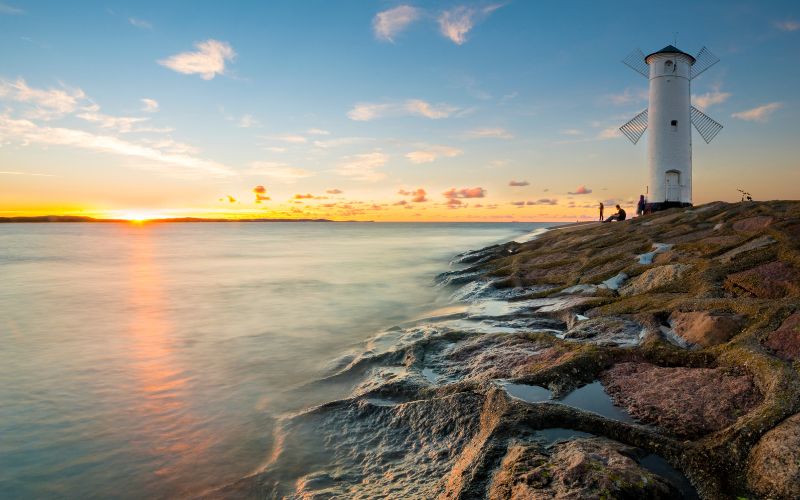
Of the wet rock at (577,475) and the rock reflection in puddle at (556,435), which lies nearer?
the wet rock at (577,475)

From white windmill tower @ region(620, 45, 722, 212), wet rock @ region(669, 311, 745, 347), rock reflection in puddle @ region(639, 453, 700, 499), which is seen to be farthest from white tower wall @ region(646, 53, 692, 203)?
rock reflection in puddle @ region(639, 453, 700, 499)

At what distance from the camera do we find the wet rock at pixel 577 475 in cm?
342

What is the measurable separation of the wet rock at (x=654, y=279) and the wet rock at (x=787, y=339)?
3557 mm

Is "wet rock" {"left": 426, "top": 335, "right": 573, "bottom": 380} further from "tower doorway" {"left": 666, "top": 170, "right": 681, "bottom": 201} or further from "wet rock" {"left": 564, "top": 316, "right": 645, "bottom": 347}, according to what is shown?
"tower doorway" {"left": 666, "top": 170, "right": 681, "bottom": 201}

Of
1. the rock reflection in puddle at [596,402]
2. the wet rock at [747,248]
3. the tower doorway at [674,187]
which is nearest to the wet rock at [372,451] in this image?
the rock reflection in puddle at [596,402]

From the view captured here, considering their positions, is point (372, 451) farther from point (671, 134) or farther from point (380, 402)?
point (671, 134)

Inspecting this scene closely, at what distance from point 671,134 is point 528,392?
30.5m

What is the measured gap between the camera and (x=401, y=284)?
23.2 m

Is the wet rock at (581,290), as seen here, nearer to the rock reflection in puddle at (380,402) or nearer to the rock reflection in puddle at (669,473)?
the rock reflection in puddle at (380,402)

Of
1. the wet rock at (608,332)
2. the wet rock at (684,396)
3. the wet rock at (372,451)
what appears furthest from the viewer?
the wet rock at (608,332)

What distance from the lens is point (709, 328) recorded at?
20.2 ft

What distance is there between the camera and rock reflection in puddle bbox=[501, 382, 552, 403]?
213 inches

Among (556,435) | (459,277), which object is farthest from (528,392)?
(459,277)

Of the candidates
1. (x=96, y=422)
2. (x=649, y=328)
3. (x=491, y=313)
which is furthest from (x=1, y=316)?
(x=649, y=328)
